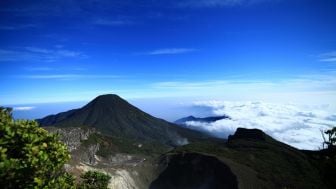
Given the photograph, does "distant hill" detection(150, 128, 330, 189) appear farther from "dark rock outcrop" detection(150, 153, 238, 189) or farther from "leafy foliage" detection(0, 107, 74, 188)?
"leafy foliage" detection(0, 107, 74, 188)

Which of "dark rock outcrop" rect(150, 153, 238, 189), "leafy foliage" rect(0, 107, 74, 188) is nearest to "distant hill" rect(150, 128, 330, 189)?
"dark rock outcrop" rect(150, 153, 238, 189)

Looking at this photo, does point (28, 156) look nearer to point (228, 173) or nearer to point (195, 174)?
point (228, 173)

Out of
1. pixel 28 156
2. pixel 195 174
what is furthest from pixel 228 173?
pixel 28 156

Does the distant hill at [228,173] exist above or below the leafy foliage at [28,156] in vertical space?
below

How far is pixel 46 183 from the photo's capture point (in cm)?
2155

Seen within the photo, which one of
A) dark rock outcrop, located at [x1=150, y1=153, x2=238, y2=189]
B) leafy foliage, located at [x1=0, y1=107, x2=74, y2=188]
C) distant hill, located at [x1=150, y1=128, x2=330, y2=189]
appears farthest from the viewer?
dark rock outcrop, located at [x1=150, y1=153, x2=238, y2=189]

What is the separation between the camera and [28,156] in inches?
779

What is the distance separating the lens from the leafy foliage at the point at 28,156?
741 inches

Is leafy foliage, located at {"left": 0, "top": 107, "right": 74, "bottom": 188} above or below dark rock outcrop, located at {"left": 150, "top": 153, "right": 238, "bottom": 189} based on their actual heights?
above

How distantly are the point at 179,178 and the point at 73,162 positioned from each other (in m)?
57.6

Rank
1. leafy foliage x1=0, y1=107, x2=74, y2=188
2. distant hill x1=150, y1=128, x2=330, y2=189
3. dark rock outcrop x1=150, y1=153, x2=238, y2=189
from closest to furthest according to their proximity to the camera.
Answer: leafy foliage x1=0, y1=107, x2=74, y2=188, distant hill x1=150, y1=128, x2=330, y2=189, dark rock outcrop x1=150, y1=153, x2=238, y2=189

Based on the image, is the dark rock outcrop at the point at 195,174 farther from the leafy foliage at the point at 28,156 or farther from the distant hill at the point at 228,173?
the leafy foliage at the point at 28,156

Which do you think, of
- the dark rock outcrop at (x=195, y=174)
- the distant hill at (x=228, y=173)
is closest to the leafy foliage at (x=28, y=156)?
the distant hill at (x=228, y=173)

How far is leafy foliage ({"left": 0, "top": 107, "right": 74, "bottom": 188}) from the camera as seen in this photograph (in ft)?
61.7
